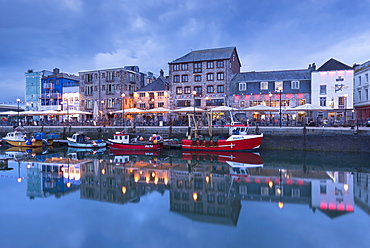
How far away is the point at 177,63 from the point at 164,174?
100 feet

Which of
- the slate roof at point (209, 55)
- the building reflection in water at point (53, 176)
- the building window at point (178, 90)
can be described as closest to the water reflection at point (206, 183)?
the building reflection in water at point (53, 176)

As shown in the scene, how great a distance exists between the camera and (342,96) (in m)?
38.9

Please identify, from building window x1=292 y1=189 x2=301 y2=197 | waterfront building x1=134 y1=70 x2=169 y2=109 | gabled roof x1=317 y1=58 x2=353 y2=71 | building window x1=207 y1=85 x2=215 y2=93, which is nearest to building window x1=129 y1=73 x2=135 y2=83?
waterfront building x1=134 y1=70 x2=169 y2=109

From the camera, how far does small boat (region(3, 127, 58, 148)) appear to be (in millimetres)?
35094

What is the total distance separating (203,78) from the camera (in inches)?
1758

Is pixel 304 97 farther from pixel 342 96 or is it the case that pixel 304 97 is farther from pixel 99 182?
pixel 99 182

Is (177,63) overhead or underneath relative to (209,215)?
overhead

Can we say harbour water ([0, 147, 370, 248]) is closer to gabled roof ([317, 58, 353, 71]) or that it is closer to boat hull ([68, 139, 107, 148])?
boat hull ([68, 139, 107, 148])

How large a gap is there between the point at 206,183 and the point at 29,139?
95.1 ft

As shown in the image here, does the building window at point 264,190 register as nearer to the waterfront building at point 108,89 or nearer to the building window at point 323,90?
the building window at point 323,90

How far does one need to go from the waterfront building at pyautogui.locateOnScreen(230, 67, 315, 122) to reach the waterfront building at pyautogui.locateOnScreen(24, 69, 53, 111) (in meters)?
41.2

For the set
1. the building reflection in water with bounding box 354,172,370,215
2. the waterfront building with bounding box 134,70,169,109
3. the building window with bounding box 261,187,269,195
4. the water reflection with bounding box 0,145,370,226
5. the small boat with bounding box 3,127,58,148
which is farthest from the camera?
the waterfront building with bounding box 134,70,169,109

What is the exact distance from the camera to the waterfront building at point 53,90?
5596 centimetres

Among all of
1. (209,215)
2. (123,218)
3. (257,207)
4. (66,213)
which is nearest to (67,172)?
(66,213)
